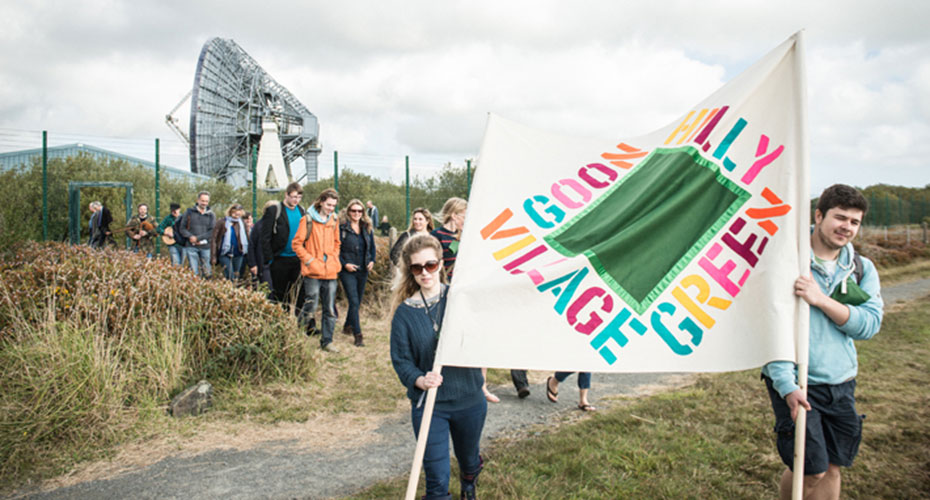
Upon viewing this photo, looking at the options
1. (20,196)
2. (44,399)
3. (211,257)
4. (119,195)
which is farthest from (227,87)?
(44,399)

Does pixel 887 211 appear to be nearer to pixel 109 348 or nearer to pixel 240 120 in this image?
pixel 240 120

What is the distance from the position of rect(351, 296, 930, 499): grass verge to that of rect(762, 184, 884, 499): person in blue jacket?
92 cm

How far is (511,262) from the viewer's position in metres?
2.58

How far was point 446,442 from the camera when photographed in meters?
2.80

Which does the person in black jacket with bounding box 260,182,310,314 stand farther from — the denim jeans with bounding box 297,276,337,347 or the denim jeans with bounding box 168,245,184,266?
the denim jeans with bounding box 168,245,184,266

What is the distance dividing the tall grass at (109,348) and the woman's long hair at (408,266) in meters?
2.69

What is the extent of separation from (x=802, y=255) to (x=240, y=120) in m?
44.4

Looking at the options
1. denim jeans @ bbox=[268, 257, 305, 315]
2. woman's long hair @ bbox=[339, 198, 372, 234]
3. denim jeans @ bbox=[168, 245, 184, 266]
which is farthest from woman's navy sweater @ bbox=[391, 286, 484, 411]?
denim jeans @ bbox=[168, 245, 184, 266]

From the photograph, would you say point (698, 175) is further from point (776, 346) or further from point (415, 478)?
point (415, 478)

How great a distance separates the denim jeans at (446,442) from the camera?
2701 millimetres

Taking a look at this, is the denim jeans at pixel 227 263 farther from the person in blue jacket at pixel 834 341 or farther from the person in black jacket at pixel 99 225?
the person in blue jacket at pixel 834 341

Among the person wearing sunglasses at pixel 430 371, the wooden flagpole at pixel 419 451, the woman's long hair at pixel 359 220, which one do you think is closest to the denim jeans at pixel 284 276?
the woman's long hair at pixel 359 220

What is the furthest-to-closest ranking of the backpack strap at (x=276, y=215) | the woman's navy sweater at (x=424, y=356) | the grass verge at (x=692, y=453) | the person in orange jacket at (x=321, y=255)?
the backpack strap at (x=276, y=215) → the person in orange jacket at (x=321, y=255) → the grass verge at (x=692, y=453) → the woman's navy sweater at (x=424, y=356)

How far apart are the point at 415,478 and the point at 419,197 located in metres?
14.1
